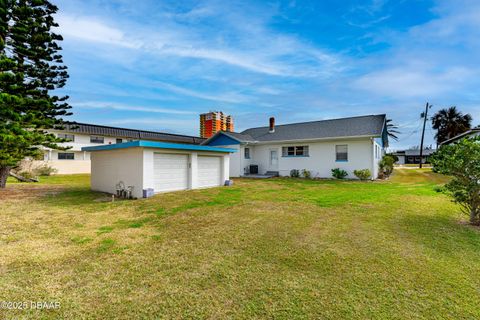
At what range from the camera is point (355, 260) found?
350cm

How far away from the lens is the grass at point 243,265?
2.42m

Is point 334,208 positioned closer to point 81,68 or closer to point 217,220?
point 217,220

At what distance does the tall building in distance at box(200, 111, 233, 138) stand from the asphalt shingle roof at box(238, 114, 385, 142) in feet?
21.4

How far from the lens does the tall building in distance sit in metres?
27.1

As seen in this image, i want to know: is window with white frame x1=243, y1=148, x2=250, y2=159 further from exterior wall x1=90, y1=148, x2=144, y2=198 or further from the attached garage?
exterior wall x1=90, y1=148, x2=144, y2=198

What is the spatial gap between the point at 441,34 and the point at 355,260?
13486mm

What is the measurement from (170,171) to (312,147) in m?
11.6

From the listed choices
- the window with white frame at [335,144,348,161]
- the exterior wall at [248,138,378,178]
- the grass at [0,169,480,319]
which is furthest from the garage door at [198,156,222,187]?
the window with white frame at [335,144,348,161]

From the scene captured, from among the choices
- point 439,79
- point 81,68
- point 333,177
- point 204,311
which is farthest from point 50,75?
point 439,79

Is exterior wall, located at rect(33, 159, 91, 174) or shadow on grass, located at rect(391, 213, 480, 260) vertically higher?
exterior wall, located at rect(33, 159, 91, 174)

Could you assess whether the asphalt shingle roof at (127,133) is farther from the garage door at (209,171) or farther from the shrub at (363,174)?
the shrub at (363,174)

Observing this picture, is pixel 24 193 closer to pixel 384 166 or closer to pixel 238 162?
pixel 238 162

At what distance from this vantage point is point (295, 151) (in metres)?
18.6

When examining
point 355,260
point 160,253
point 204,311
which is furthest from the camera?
point 160,253
